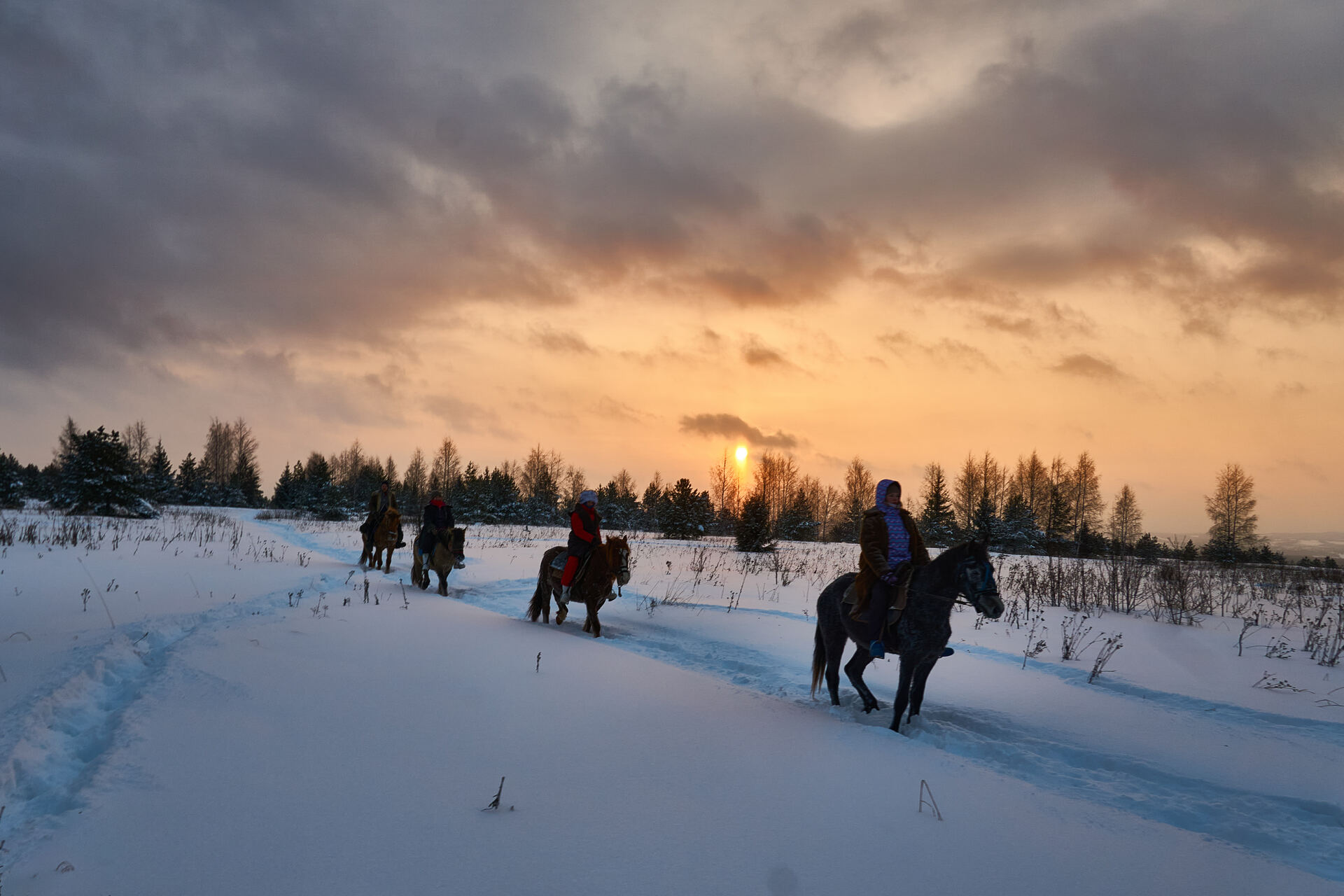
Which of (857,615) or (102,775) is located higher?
(857,615)

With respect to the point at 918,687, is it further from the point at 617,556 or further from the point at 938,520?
the point at 938,520

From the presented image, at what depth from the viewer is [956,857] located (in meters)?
3.14

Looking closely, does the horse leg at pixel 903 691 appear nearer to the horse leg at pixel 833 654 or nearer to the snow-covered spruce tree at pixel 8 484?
the horse leg at pixel 833 654

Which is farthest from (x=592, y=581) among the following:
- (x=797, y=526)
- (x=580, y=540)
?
(x=797, y=526)

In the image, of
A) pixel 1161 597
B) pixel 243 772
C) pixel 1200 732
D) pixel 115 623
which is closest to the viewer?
pixel 243 772

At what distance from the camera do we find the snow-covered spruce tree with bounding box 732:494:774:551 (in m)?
29.2

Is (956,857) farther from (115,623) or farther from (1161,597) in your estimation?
(1161,597)

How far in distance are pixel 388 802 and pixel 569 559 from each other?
21.1 ft

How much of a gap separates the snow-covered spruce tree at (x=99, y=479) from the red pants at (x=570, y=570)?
32.9 metres

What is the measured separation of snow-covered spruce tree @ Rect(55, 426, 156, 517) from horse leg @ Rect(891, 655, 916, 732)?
38413 mm

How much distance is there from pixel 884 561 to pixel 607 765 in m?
3.21

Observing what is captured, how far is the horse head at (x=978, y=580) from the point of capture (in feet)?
17.6

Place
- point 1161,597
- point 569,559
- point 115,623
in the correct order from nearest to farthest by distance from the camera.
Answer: point 115,623 < point 569,559 < point 1161,597

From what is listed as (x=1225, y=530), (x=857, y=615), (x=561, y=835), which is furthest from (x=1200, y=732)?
(x=1225, y=530)
